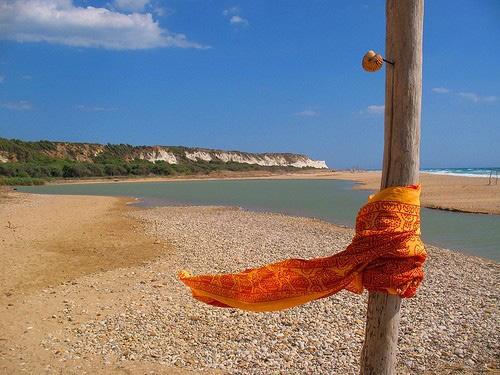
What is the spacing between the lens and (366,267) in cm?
248

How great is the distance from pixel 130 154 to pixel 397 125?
306ft

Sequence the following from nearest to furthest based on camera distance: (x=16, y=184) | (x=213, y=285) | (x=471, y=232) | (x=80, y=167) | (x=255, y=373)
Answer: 1. (x=213, y=285)
2. (x=255, y=373)
3. (x=471, y=232)
4. (x=16, y=184)
5. (x=80, y=167)

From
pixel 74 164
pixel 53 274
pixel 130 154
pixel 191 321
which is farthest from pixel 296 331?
pixel 130 154

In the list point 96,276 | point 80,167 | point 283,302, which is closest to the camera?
point 283,302

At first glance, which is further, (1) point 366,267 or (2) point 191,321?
(2) point 191,321

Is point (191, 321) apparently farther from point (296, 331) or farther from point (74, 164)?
point (74, 164)

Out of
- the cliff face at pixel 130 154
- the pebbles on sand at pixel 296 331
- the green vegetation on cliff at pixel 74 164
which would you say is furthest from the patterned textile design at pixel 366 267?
the cliff face at pixel 130 154

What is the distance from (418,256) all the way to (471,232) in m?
13.9

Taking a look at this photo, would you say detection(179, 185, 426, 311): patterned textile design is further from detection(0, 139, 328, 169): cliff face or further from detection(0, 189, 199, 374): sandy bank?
detection(0, 139, 328, 169): cliff face

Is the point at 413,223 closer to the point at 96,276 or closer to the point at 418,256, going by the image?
the point at 418,256

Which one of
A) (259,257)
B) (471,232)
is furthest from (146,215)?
(471,232)

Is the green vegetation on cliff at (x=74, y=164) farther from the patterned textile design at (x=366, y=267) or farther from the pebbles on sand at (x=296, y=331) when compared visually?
the patterned textile design at (x=366, y=267)

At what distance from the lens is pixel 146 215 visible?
19500mm

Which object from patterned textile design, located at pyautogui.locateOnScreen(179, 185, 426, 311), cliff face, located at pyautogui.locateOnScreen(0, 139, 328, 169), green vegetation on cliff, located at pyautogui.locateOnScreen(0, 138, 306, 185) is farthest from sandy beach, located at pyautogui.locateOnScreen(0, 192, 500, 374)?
cliff face, located at pyautogui.locateOnScreen(0, 139, 328, 169)
